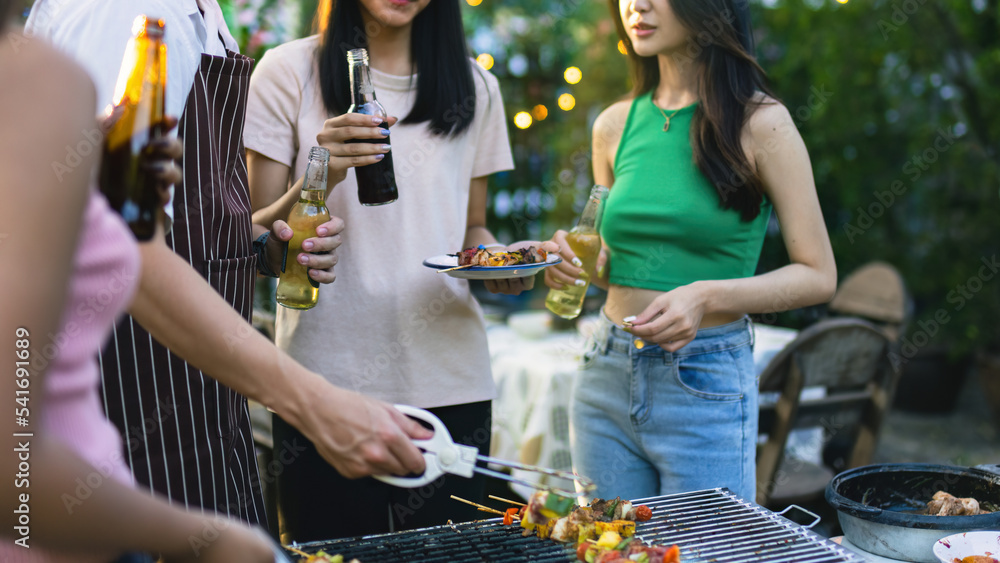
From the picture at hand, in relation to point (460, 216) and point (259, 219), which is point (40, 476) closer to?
point (259, 219)

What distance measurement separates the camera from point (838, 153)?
6.32 m

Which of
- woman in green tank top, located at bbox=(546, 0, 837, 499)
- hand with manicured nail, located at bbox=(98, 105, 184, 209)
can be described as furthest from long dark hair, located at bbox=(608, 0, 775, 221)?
hand with manicured nail, located at bbox=(98, 105, 184, 209)

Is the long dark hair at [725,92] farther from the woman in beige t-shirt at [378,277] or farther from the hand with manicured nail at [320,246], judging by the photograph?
the hand with manicured nail at [320,246]

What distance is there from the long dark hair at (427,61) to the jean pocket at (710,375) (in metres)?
0.86

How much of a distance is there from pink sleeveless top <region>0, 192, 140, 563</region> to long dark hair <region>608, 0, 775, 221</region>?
63.2 inches

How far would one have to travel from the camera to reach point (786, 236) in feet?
6.88

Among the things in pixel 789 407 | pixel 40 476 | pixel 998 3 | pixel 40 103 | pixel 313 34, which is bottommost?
pixel 789 407

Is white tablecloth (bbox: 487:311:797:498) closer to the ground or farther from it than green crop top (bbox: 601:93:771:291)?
closer to the ground

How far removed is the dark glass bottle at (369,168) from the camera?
1.94 meters

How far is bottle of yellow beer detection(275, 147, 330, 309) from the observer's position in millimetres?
1809

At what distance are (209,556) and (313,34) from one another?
1.72m

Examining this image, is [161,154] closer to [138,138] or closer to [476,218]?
[138,138]

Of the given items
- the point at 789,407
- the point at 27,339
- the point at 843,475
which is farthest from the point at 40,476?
the point at 789,407

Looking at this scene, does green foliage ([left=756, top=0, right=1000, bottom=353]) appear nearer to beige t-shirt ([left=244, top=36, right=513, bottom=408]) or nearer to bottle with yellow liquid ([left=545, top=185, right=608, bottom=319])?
bottle with yellow liquid ([left=545, top=185, right=608, bottom=319])
